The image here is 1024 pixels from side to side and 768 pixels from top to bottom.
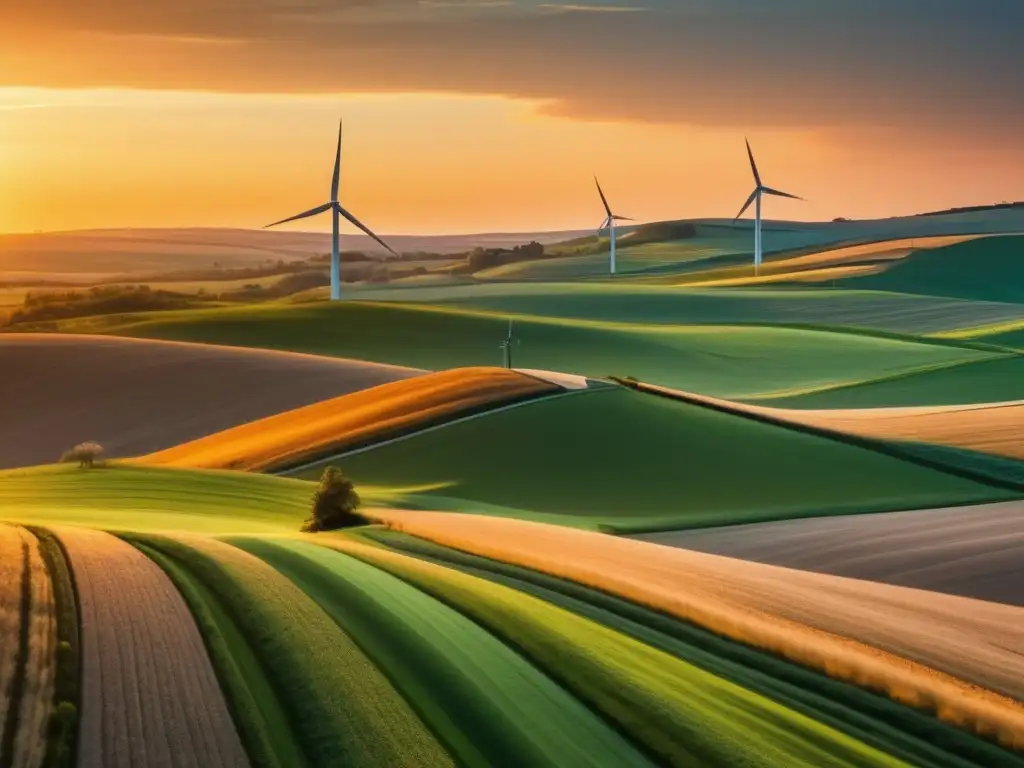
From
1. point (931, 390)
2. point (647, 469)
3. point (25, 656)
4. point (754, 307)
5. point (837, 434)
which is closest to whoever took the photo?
point (25, 656)

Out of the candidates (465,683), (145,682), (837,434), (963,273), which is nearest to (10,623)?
(145,682)

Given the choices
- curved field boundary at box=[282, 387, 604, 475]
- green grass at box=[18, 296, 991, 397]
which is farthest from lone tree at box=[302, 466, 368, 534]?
green grass at box=[18, 296, 991, 397]

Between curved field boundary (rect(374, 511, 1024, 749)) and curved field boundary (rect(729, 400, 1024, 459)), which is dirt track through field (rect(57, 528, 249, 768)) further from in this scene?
curved field boundary (rect(729, 400, 1024, 459))

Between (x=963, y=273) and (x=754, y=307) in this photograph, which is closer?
(x=754, y=307)

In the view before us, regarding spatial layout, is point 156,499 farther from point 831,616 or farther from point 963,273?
point 963,273

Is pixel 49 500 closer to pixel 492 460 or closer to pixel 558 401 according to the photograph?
pixel 492 460

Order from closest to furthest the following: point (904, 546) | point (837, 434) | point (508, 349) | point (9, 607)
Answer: point (9, 607)
point (904, 546)
point (837, 434)
point (508, 349)

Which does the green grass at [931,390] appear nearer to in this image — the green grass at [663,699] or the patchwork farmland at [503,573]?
the patchwork farmland at [503,573]
